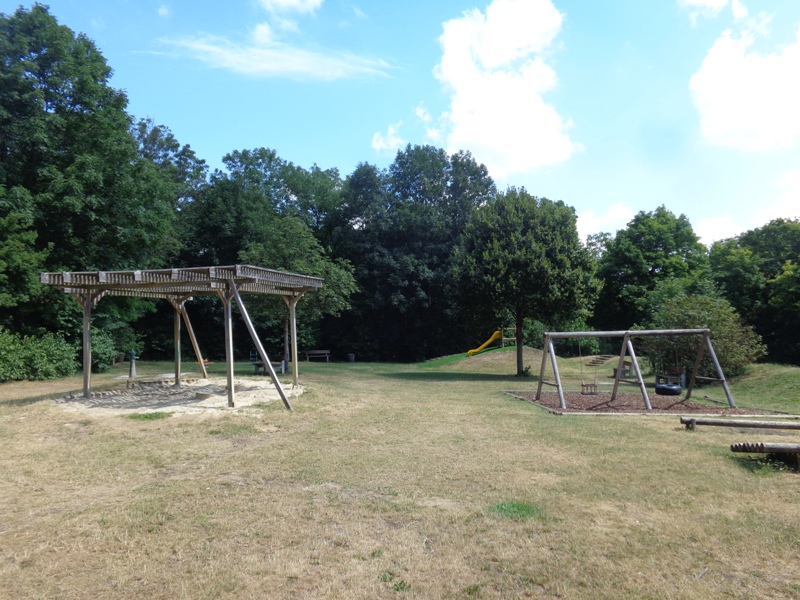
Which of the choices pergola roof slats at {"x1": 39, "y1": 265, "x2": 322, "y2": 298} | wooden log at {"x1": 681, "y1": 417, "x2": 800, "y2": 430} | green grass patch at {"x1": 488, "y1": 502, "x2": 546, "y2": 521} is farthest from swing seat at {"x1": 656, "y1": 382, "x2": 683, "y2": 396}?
green grass patch at {"x1": 488, "y1": 502, "x2": 546, "y2": 521}

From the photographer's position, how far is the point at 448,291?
25.9 m

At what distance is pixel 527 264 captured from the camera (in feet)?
76.1

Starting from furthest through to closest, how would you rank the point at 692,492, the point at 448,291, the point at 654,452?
the point at 448,291, the point at 654,452, the point at 692,492

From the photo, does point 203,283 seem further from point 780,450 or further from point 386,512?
point 780,450

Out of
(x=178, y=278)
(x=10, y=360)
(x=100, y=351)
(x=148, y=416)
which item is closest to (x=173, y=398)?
(x=148, y=416)

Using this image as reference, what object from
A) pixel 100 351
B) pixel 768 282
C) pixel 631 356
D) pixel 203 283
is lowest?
pixel 631 356

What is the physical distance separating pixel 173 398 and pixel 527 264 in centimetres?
1498

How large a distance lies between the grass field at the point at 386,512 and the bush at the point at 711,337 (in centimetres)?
1008

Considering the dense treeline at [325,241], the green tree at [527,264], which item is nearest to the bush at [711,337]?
the dense treeline at [325,241]

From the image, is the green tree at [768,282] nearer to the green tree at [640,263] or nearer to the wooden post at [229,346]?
the green tree at [640,263]

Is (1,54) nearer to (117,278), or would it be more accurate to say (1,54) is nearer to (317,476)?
(117,278)

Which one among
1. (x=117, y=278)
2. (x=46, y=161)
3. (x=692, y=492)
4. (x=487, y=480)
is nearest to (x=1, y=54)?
(x=46, y=161)

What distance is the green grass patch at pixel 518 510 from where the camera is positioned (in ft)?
17.4

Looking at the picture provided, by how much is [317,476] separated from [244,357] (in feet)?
104
